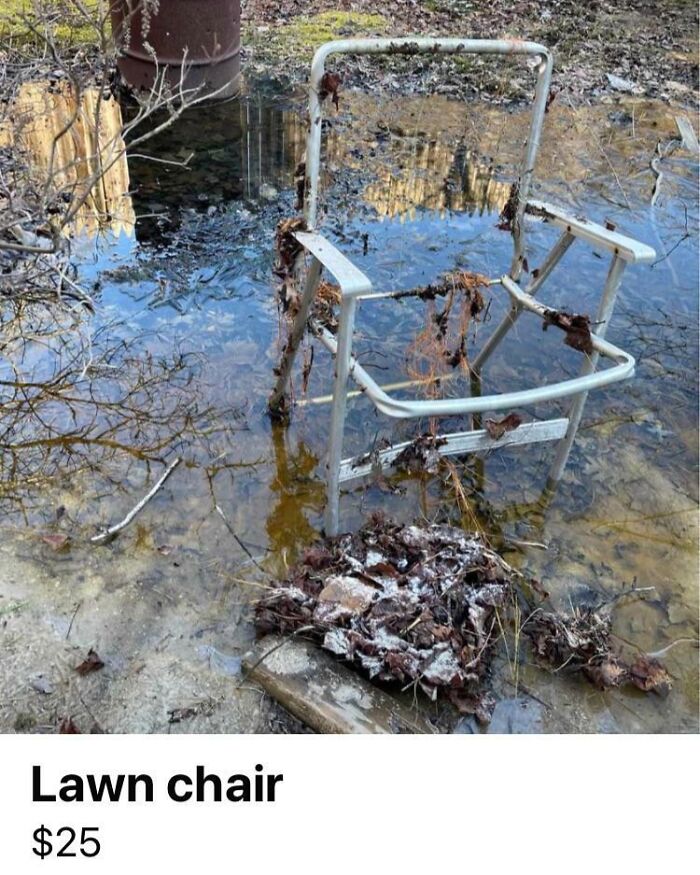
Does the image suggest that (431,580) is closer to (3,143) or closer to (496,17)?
(3,143)

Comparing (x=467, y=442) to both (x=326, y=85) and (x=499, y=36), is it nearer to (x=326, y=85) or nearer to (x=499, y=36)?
(x=326, y=85)

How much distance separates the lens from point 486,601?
7.33ft

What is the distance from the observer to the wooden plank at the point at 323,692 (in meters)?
1.88

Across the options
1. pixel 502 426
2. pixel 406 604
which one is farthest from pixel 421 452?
pixel 406 604

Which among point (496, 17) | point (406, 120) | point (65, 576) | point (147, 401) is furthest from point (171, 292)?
point (496, 17)

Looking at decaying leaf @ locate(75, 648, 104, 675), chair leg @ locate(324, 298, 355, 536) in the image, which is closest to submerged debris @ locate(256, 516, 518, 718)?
chair leg @ locate(324, 298, 355, 536)

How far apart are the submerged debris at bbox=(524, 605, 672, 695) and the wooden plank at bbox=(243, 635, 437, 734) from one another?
1.73ft

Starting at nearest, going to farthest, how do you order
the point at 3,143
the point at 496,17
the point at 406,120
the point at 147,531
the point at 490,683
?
the point at 490,683, the point at 147,531, the point at 3,143, the point at 406,120, the point at 496,17

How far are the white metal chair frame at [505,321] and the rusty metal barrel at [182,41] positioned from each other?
4.00m

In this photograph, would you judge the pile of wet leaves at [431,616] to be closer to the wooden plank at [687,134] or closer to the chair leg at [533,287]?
the chair leg at [533,287]

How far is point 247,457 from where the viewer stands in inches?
115

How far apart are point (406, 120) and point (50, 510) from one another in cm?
528

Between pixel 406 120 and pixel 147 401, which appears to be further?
pixel 406 120

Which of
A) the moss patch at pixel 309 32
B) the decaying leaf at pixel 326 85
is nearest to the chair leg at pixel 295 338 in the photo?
the decaying leaf at pixel 326 85
